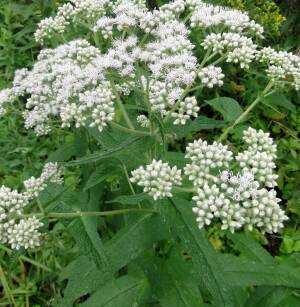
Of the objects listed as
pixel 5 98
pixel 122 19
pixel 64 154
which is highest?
pixel 122 19

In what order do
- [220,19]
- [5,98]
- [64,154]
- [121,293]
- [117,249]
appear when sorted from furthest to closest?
[5,98]
[64,154]
[220,19]
[121,293]
[117,249]

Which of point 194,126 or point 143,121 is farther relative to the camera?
point 143,121

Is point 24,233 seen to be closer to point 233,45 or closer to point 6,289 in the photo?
point 6,289

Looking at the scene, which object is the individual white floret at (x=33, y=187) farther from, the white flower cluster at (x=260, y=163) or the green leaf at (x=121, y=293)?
the white flower cluster at (x=260, y=163)

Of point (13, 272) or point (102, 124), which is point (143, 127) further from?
point (13, 272)

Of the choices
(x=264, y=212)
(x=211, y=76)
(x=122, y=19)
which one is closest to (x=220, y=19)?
(x=211, y=76)

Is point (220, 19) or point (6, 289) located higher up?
point (220, 19)

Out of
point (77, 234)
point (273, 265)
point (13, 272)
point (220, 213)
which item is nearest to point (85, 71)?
point (77, 234)

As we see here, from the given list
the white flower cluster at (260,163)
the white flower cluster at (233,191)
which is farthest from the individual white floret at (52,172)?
the white flower cluster at (260,163)
